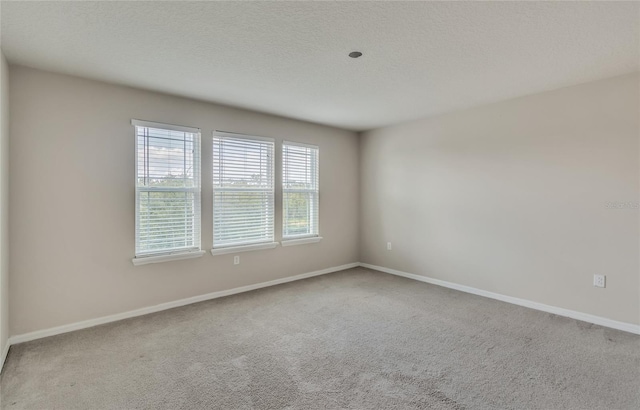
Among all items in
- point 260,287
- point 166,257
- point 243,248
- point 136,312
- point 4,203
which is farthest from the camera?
point 260,287

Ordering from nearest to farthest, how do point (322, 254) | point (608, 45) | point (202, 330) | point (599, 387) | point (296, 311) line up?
point (599, 387) < point (608, 45) < point (202, 330) < point (296, 311) < point (322, 254)

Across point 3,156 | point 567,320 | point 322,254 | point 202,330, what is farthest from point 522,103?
point 3,156

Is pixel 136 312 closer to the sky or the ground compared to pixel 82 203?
closer to the ground

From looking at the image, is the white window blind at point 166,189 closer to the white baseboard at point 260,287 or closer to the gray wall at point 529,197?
the white baseboard at point 260,287

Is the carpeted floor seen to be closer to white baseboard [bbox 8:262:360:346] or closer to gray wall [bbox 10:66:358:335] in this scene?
white baseboard [bbox 8:262:360:346]

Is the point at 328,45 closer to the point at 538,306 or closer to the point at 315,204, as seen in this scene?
the point at 315,204

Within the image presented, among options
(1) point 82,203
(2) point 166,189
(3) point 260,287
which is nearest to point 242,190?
(2) point 166,189

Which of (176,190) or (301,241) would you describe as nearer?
(176,190)

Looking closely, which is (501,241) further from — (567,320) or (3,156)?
(3,156)

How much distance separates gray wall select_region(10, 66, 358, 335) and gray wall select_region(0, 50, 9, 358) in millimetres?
88

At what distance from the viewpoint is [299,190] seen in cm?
473

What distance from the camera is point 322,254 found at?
16.6 feet

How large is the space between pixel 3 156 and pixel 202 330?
2191 mm

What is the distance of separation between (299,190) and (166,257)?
209 cm
